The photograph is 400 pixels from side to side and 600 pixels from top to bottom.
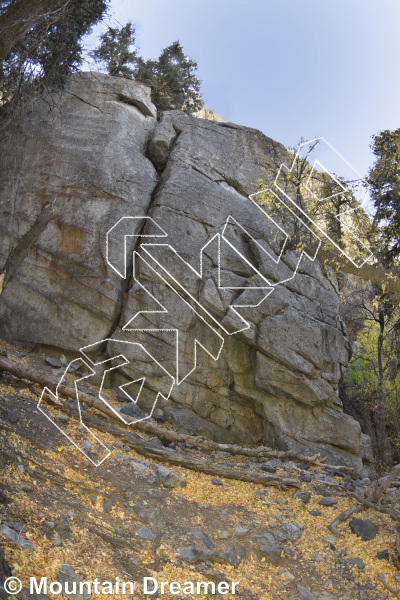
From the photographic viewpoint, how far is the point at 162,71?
63.2 ft

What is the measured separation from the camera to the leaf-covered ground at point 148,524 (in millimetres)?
5727

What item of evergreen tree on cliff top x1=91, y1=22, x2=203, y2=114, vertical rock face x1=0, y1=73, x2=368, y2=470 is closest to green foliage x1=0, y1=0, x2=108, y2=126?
vertical rock face x1=0, y1=73, x2=368, y2=470

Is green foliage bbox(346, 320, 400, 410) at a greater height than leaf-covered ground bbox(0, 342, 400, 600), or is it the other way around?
green foliage bbox(346, 320, 400, 410)

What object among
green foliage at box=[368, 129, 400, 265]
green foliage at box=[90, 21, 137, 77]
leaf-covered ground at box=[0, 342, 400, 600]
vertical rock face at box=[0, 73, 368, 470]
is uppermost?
green foliage at box=[90, 21, 137, 77]

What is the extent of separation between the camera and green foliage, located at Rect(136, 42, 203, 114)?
19.0 meters

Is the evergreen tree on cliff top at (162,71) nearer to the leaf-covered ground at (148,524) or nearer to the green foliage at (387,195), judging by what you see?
the green foliage at (387,195)

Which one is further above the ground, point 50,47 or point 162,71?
point 162,71

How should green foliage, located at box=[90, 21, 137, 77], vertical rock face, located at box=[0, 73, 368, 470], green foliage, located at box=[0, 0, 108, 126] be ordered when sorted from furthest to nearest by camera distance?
green foliage, located at box=[90, 21, 137, 77]
vertical rock face, located at box=[0, 73, 368, 470]
green foliage, located at box=[0, 0, 108, 126]

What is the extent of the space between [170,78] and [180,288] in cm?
1072

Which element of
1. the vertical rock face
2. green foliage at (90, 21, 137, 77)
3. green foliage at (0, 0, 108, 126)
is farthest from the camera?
green foliage at (90, 21, 137, 77)

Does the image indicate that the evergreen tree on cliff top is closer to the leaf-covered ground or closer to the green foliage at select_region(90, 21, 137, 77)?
the green foliage at select_region(90, 21, 137, 77)

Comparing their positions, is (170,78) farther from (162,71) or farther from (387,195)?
(387,195)

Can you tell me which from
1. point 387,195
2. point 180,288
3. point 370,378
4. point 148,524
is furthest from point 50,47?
point 370,378

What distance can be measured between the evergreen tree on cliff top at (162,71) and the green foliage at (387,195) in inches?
419
